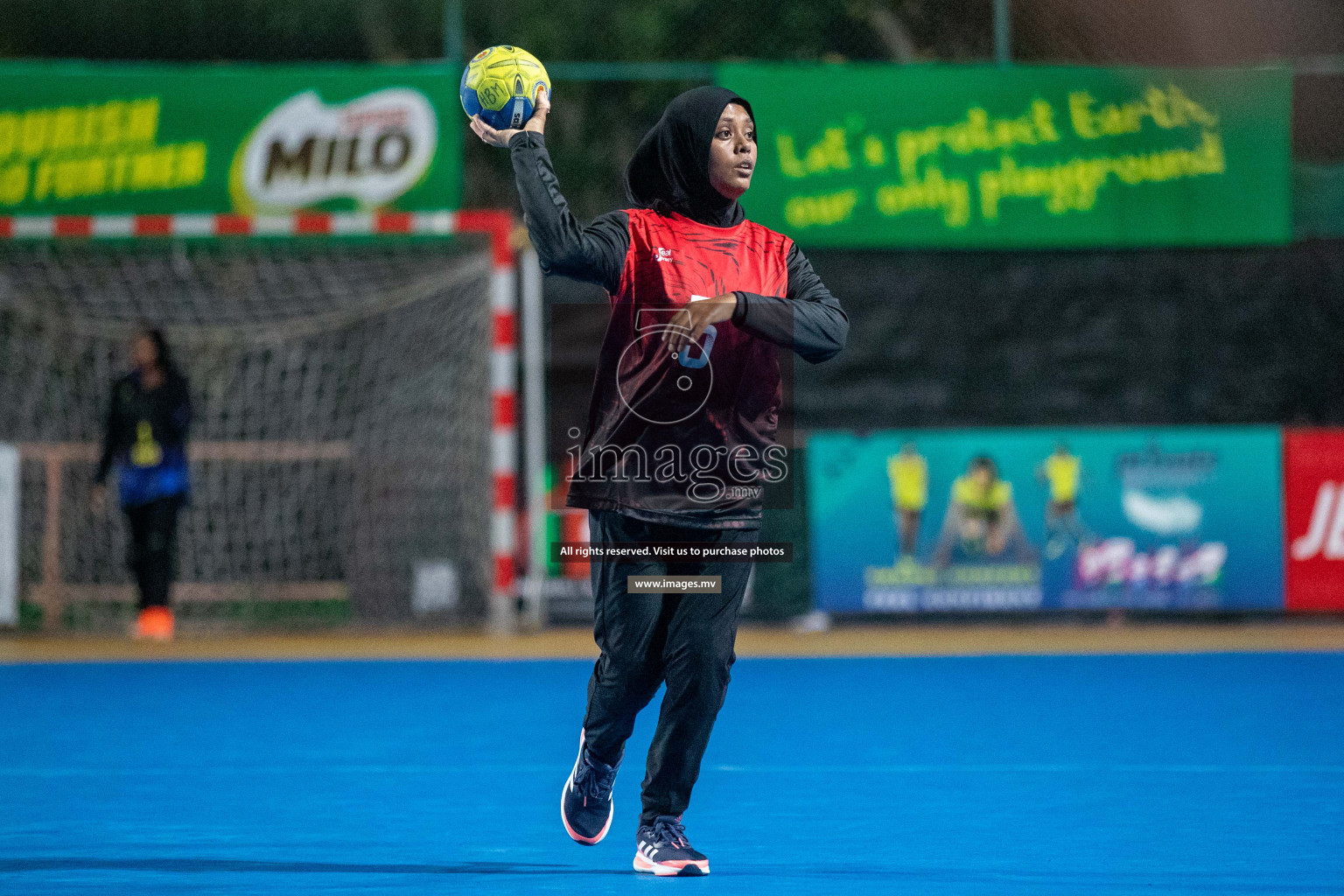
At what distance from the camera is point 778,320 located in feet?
14.5

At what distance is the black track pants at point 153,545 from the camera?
1139 centimetres

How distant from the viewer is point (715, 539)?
4547 millimetres

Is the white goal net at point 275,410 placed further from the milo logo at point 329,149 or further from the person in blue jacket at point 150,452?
the person in blue jacket at point 150,452

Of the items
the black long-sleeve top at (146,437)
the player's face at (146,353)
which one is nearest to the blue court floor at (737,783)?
the black long-sleeve top at (146,437)

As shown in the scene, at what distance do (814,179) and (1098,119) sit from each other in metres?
2.02

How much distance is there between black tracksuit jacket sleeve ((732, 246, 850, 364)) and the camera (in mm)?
4383

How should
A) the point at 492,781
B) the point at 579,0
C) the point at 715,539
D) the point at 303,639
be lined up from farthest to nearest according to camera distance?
the point at 579,0
the point at 303,639
the point at 492,781
the point at 715,539

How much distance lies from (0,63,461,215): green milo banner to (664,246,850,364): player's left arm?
8054 mm

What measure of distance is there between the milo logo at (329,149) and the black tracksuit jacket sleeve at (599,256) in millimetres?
7943

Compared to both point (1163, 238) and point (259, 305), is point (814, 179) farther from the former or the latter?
point (259, 305)

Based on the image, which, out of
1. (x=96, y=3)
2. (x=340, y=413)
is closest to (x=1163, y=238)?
(x=340, y=413)

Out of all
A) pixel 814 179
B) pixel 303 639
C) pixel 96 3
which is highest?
pixel 96 3

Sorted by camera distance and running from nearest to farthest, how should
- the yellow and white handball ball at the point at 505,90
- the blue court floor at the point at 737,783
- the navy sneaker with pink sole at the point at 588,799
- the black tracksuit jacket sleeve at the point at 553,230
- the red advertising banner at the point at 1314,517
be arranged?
1. the black tracksuit jacket sleeve at the point at 553,230
2. the yellow and white handball ball at the point at 505,90
3. the blue court floor at the point at 737,783
4. the navy sneaker with pink sole at the point at 588,799
5. the red advertising banner at the point at 1314,517

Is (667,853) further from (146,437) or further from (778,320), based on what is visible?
(146,437)
